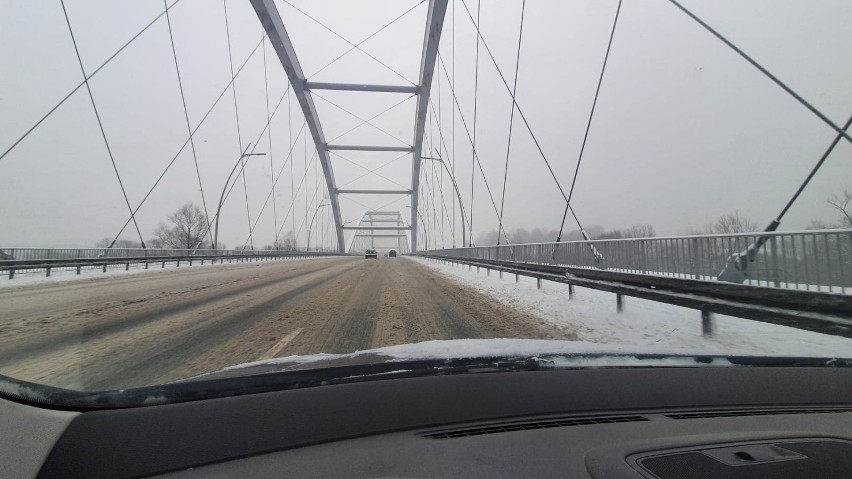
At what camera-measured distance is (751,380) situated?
2.80m

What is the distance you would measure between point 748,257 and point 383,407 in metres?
5.46

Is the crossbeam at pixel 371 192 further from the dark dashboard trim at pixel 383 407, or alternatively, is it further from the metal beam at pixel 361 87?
the dark dashboard trim at pixel 383 407

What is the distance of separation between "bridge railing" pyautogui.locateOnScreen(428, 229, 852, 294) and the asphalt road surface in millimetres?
2263

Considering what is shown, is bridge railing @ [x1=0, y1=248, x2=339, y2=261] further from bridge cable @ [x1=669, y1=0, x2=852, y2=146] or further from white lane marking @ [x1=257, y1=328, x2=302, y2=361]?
bridge cable @ [x1=669, y1=0, x2=852, y2=146]

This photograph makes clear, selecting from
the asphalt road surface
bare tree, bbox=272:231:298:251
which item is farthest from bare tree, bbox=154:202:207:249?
the asphalt road surface

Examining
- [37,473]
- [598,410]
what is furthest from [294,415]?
[598,410]

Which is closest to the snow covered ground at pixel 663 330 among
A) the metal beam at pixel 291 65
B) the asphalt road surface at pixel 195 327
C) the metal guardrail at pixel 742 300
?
the metal guardrail at pixel 742 300

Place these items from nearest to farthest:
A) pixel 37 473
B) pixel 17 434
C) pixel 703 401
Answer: pixel 37 473 → pixel 17 434 → pixel 703 401

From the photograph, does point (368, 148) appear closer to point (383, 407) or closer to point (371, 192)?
point (371, 192)

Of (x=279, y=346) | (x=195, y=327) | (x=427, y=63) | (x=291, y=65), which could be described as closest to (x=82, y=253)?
(x=195, y=327)

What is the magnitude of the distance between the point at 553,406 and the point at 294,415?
1.31 metres

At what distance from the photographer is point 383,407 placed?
227 cm

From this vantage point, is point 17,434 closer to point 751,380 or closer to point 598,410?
point 598,410

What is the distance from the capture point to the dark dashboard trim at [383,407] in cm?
193
